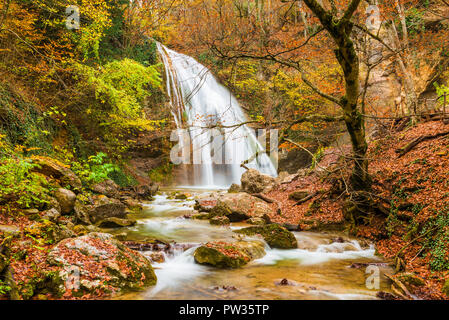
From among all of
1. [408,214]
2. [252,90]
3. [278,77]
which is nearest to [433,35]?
[278,77]

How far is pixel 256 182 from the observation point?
43.1ft

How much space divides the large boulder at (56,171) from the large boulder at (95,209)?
0.49 metres

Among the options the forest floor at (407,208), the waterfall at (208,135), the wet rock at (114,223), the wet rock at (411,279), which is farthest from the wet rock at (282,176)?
the wet rock at (411,279)

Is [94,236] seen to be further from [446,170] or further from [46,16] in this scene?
[46,16]

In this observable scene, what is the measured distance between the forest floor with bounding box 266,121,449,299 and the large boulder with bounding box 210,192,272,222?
24.3 inches

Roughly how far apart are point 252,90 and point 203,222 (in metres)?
14.2

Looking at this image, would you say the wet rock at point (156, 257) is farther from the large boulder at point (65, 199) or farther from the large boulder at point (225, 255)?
the large boulder at point (65, 199)

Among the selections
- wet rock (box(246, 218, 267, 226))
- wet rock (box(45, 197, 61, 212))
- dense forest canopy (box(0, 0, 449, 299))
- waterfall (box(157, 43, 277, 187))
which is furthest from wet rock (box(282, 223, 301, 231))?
waterfall (box(157, 43, 277, 187))

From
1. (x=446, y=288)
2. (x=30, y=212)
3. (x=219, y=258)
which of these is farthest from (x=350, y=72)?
(x=30, y=212)

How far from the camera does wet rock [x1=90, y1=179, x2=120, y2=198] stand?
31.3 feet

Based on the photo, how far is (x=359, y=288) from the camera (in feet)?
13.7

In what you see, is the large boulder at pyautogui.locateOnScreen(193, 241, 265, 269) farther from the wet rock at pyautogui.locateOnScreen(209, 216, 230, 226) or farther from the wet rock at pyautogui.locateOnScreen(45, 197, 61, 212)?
the wet rock at pyautogui.locateOnScreen(45, 197, 61, 212)

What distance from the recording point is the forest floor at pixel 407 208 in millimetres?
4324

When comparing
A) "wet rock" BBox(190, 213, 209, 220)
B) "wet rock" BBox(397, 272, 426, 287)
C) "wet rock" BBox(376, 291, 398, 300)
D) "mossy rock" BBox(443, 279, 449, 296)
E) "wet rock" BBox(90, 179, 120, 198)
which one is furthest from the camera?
"wet rock" BBox(90, 179, 120, 198)
